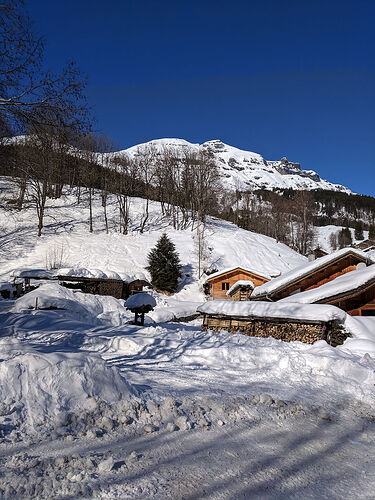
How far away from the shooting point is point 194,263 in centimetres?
4031

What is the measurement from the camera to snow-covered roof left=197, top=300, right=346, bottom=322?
39.1 feet

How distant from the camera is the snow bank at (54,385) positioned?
400 centimetres

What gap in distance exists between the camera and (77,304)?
1889 cm

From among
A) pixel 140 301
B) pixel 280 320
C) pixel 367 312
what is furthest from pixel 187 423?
pixel 367 312

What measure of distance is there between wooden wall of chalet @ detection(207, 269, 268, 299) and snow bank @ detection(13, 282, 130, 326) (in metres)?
15.5

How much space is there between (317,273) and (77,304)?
1485 cm

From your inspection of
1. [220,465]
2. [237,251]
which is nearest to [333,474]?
[220,465]

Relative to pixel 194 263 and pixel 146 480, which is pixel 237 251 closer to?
pixel 194 263

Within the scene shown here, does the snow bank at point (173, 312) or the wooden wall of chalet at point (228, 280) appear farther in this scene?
the wooden wall of chalet at point (228, 280)

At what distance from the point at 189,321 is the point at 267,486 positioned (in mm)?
23945

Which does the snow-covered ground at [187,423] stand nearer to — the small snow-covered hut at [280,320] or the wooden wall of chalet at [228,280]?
the small snow-covered hut at [280,320]

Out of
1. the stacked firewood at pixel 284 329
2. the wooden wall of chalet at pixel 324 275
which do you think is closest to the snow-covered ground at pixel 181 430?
the stacked firewood at pixel 284 329

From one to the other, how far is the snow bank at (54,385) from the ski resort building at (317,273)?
51.9ft

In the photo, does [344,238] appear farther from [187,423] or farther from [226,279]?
[187,423]
